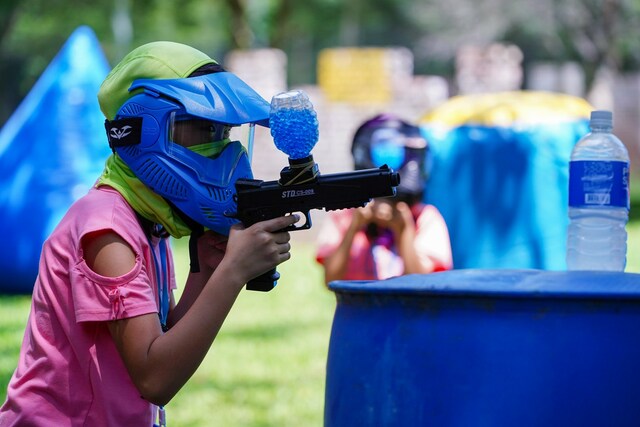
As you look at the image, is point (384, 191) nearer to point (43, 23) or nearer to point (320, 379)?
point (320, 379)

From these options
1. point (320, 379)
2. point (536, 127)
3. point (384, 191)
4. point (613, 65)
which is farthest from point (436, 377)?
point (613, 65)

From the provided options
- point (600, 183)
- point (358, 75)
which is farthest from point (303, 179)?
point (358, 75)

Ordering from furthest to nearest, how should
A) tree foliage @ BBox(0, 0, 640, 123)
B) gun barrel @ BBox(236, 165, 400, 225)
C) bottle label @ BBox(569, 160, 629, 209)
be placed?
tree foliage @ BBox(0, 0, 640, 123), bottle label @ BBox(569, 160, 629, 209), gun barrel @ BBox(236, 165, 400, 225)

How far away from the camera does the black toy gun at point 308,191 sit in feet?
8.11

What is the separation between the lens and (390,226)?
18.5ft

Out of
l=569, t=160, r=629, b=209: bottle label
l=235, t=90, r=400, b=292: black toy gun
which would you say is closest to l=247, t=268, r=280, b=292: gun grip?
l=235, t=90, r=400, b=292: black toy gun

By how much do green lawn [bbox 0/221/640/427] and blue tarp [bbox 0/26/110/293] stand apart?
551 millimetres

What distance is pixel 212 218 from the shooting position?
2646mm

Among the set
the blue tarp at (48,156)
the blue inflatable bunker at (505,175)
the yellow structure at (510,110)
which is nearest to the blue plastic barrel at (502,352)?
the blue inflatable bunker at (505,175)

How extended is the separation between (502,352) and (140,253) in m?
0.90

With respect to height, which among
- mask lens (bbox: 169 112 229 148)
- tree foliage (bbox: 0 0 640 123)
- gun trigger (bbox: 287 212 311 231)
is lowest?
gun trigger (bbox: 287 212 311 231)

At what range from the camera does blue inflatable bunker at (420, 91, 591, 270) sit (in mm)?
8227

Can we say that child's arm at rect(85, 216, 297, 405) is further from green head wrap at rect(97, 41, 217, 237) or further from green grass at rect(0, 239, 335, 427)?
green grass at rect(0, 239, 335, 427)

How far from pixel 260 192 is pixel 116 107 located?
50 centimetres
